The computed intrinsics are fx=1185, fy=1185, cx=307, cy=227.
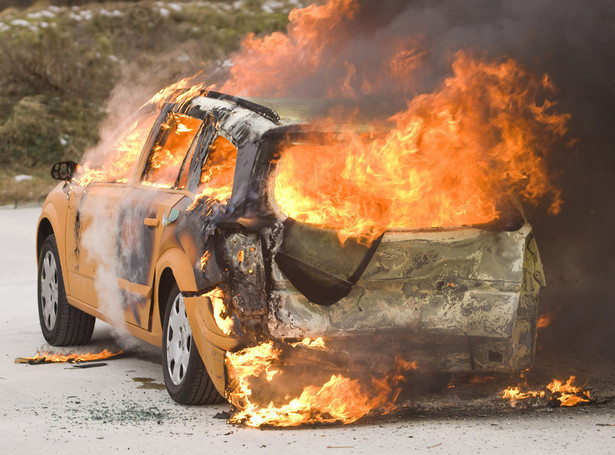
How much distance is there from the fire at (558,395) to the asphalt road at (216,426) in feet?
0.31

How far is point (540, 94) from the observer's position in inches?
293

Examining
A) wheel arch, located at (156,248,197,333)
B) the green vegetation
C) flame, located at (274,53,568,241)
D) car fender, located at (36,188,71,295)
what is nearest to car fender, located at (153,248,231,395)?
wheel arch, located at (156,248,197,333)

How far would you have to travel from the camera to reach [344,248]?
5996mm

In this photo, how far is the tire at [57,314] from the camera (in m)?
8.85

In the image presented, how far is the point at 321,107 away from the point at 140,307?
1674 mm

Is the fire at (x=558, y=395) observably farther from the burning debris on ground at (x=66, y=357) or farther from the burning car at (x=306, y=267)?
the burning debris on ground at (x=66, y=357)

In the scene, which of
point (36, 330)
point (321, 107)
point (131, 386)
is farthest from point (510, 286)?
point (36, 330)

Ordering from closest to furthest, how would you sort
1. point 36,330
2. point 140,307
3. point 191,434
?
point 191,434, point 140,307, point 36,330

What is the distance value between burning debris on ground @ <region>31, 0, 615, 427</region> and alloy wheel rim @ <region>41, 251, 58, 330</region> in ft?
6.45

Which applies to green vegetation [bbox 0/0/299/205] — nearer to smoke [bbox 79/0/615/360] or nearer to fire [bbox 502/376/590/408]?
smoke [bbox 79/0/615/360]

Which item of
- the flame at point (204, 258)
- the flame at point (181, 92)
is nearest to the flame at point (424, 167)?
the flame at point (204, 258)

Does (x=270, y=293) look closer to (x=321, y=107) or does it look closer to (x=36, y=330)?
(x=321, y=107)

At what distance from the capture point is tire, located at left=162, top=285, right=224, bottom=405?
649 cm

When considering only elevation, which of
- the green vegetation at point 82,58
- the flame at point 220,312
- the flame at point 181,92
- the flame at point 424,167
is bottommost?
the flame at point 220,312
